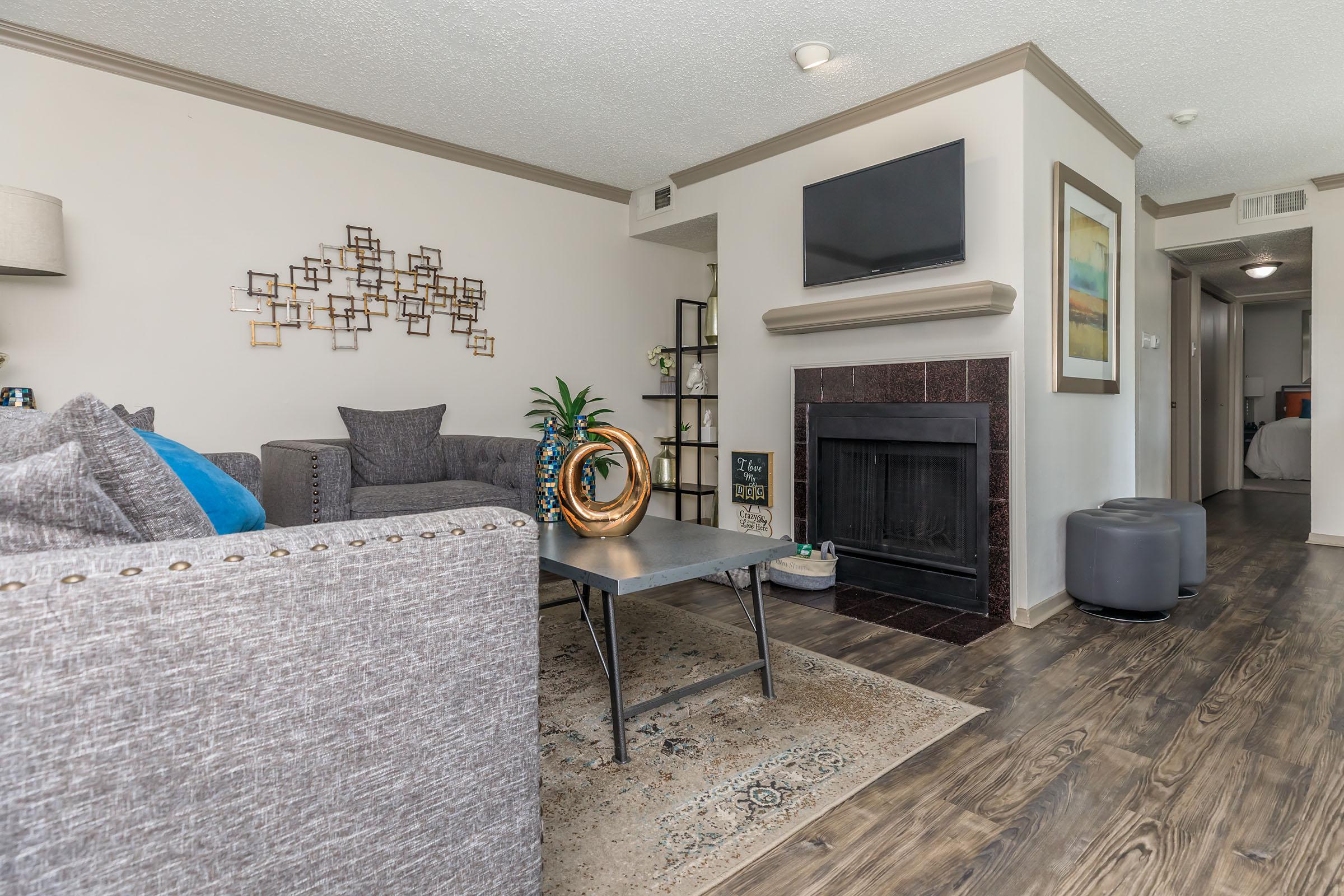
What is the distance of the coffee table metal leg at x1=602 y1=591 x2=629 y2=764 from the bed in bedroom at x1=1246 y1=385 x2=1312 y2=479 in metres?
9.57

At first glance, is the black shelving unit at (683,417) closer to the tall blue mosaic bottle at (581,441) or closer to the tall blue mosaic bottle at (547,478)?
the tall blue mosaic bottle at (581,441)

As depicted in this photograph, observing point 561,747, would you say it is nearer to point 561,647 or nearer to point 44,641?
point 561,647

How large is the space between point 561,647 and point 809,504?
168 centimetres

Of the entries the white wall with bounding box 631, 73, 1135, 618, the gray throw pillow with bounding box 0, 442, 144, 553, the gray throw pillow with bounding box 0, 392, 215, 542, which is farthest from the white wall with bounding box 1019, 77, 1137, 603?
the gray throw pillow with bounding box 0, 442, 144, 553

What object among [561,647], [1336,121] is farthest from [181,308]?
[1336,121]

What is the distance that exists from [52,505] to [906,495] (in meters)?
3.27

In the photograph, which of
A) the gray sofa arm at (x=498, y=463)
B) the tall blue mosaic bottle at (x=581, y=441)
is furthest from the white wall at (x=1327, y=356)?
the gray sofa arm at (x=498, y=463)

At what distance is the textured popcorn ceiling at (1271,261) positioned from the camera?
513cm

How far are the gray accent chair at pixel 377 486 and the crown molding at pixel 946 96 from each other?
2.15 metres

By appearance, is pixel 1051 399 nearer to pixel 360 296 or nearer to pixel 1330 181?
pixel 1330 181

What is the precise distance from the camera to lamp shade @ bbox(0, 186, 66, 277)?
2535mm

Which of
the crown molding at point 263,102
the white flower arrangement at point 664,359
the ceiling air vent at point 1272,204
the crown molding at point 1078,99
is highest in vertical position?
the crown molding at point 263,102

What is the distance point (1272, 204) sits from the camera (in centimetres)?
491

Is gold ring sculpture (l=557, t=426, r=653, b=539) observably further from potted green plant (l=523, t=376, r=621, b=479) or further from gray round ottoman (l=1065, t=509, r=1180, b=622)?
gray round ottoman (l=1065, t=509, r=1180, b=622)
